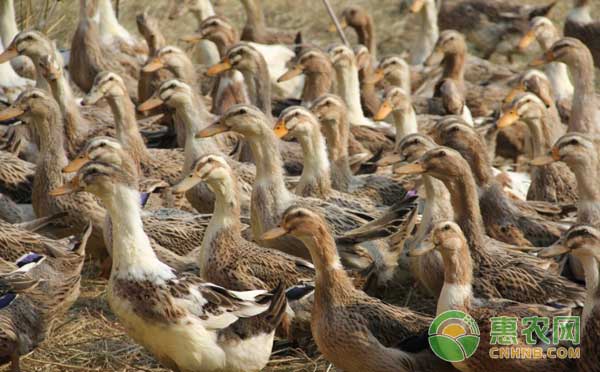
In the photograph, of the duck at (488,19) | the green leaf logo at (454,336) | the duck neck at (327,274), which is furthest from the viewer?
the duck at (488,19)

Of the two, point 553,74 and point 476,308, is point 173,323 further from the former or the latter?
point 553,74

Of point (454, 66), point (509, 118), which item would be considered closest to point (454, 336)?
point (509, 118)

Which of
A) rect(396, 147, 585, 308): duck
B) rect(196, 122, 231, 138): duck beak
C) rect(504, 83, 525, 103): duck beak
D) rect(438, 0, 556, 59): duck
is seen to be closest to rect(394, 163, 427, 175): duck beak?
rect(396, 147, 585, 308): duck

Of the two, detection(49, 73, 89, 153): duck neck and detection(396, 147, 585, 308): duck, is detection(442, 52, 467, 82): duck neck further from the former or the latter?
detection(396, 147, 585, 308): duck

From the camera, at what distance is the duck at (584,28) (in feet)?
37.3

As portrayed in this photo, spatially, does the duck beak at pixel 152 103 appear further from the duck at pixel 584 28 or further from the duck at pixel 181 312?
the duck at pixel 584 28

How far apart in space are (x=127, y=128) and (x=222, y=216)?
185cm

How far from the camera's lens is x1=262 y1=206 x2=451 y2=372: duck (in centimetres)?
536

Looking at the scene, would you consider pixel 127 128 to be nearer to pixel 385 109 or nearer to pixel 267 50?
pixel 385 109

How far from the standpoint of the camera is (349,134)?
851cm

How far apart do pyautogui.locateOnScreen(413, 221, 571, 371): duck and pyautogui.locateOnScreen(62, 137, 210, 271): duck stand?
150 centimetres

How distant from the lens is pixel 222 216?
633 centimetres

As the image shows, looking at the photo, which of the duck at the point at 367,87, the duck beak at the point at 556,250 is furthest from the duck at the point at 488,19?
the duck beak at the point at 556,250

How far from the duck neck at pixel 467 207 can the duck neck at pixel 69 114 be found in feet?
9.47
